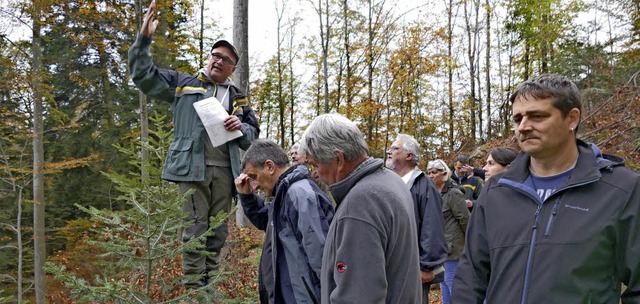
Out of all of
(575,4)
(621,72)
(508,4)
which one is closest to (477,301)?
(621,72)

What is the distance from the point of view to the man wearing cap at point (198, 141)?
13.2 feet

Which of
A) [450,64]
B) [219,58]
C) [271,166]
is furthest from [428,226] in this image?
[450,64]

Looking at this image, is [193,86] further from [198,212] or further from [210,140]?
[198,212]

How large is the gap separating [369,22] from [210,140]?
21371 millimetres

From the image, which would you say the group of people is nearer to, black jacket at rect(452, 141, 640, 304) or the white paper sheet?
black jacket at rect(452, 141, 640, 304)

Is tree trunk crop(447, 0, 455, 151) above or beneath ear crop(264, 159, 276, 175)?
above

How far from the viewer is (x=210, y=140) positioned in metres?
4.11

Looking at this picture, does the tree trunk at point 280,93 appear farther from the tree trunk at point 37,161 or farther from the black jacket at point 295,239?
the black jacket at point 295,239

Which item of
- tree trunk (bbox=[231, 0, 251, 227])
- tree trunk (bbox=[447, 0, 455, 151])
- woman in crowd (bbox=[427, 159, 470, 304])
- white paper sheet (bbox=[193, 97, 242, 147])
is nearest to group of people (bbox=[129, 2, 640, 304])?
white paper sheet (bbox=[193, 97, 242, 147])

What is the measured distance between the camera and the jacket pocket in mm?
4012

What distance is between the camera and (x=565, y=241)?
6.02 ft

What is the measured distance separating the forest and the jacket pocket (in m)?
0.21

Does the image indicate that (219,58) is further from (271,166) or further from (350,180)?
(350,180)

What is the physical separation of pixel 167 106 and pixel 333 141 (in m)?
15.1
